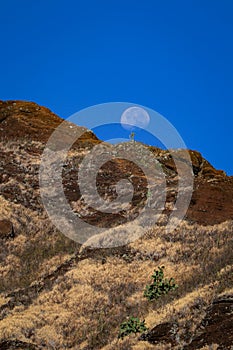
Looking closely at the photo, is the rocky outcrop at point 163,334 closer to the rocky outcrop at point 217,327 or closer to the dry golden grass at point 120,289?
the dry golden grass at point 120,289

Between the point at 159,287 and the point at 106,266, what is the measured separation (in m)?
5.19

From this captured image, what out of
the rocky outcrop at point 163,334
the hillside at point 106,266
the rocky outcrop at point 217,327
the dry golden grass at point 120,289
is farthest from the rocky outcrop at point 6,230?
the rocky outcrop at point 217,327

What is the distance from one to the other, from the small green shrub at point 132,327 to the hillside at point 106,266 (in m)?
0.35

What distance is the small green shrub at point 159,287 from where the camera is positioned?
2681 cm

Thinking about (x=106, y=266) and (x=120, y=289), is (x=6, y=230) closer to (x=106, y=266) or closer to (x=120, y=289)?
(x=106, y=266)

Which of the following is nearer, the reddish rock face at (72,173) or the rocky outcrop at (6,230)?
the rocky outcrop at (6,230)

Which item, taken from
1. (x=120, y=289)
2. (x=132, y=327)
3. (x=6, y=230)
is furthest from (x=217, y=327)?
(x=6, y=230)

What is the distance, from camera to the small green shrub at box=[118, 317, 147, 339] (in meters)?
22.5

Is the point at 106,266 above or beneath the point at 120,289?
above

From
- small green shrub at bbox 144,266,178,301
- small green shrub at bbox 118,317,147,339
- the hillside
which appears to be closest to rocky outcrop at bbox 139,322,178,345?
the hillside

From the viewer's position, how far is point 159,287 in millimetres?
27266

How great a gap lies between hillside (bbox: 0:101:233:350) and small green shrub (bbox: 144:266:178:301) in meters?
0.49

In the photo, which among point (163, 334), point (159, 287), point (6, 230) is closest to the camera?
point (163, 334)

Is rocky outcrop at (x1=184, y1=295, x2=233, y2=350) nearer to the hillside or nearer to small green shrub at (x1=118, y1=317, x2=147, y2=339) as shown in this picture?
the hillside
